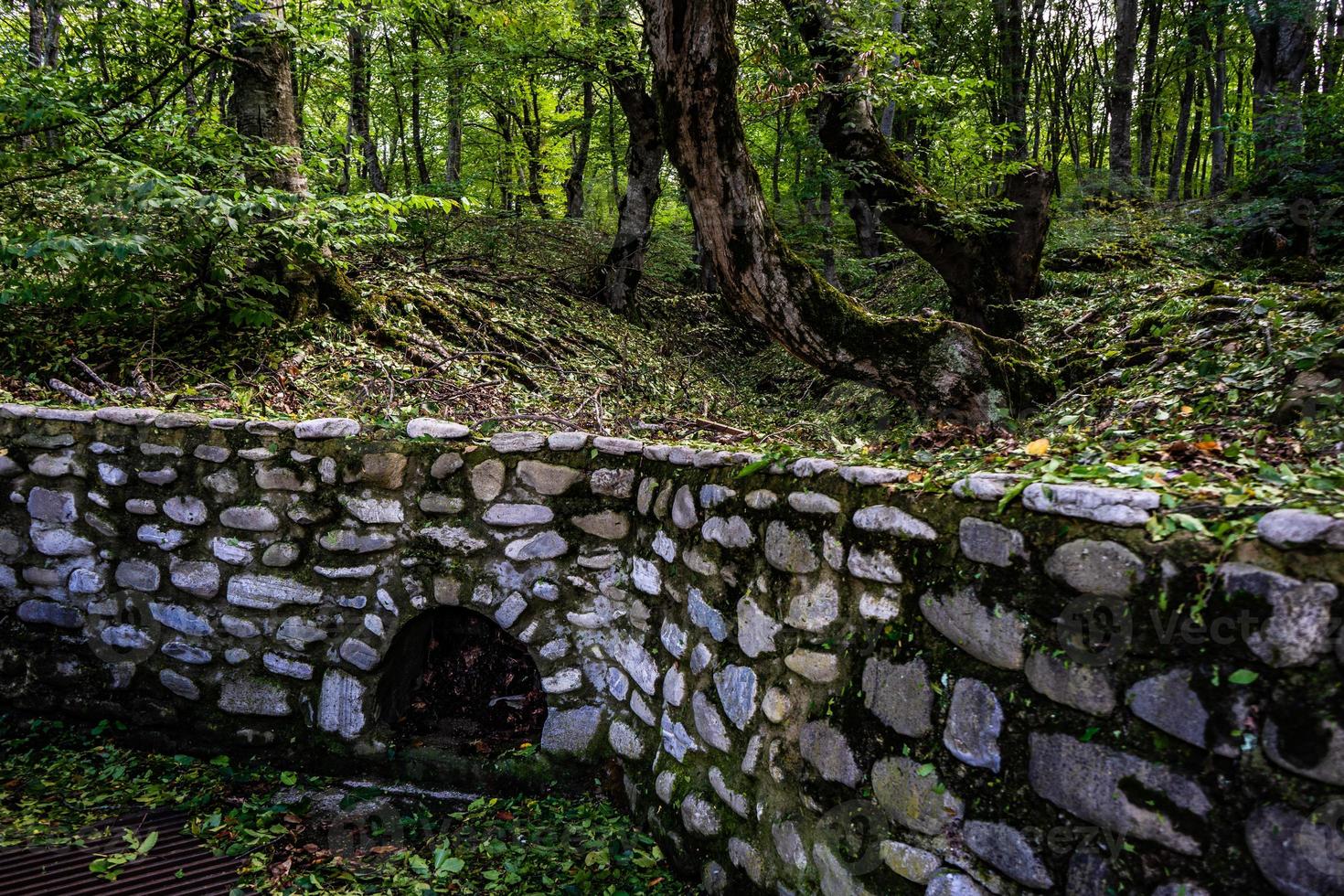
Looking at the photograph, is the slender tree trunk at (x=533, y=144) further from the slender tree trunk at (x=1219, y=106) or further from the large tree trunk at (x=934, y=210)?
the slender tree trunk at (x=1219, y=106)

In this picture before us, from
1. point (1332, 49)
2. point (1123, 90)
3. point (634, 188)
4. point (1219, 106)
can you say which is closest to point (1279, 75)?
point (1123, 90)

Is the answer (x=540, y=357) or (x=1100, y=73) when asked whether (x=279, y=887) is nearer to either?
(x=540, y=357)

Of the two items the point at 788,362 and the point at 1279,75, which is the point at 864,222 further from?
the point at 1279,75

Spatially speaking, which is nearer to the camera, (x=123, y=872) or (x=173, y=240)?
(x=123, y=872)

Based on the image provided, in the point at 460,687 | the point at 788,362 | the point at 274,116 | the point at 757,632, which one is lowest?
the point at 460,687

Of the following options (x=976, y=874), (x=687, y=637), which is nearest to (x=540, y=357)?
(x=687, y=637)

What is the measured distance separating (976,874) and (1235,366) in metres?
2.54

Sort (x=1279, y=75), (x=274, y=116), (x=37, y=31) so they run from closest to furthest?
(x=274, y=116) < (x=37, y=31) < (x=1279, y=75)

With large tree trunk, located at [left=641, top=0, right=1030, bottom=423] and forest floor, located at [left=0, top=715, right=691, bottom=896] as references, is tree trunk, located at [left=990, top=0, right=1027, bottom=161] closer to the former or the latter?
large tree trunk, located at [left=641, top=0, right=1030, bottom=423]

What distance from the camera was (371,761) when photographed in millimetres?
3205

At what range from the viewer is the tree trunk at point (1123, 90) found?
9.70 m

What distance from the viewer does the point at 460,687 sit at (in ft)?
11.6

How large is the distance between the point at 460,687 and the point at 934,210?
4991 millimetres

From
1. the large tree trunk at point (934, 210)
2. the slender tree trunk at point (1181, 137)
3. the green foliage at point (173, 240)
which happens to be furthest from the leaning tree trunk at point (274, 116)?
the slender tree trunk at point (1181, 137)
